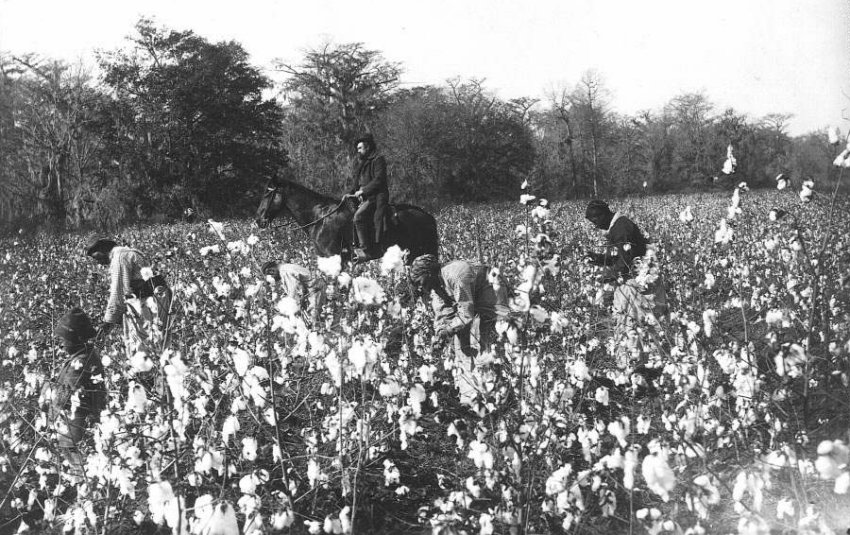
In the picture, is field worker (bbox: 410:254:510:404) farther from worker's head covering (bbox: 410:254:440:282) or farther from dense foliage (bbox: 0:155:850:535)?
dense foliage (bbox: 0:155:850:535)

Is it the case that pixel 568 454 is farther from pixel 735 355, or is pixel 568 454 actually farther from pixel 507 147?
pixel 507 147

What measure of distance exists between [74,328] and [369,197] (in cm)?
396

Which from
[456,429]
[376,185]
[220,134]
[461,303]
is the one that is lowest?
[456,429]

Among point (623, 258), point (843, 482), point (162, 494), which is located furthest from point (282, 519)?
point (623, 258)

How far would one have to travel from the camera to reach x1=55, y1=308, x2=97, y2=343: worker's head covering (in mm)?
4520

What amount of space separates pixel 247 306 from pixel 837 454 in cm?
267

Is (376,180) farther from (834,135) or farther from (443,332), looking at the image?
(834,135)

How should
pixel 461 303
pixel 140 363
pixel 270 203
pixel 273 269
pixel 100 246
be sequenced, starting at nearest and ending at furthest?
pixel 140 363
pixel 461 303
pixel 100 246
pixel 273 269
pixel 270 203

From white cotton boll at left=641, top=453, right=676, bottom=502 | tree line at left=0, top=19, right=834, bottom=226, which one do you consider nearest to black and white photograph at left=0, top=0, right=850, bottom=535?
white cotton boll at left=641, top=453, right=676, bottom=502

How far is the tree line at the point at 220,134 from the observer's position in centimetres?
2644

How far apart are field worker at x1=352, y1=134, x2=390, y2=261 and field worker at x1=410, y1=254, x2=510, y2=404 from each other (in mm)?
3018

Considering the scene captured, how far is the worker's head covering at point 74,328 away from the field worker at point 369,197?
347 centimetres

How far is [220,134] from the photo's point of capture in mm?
27344

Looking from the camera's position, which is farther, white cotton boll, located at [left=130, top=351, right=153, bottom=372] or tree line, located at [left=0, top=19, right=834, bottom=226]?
tree line, located at [left=0, top=19, right=834, bottom=226]
